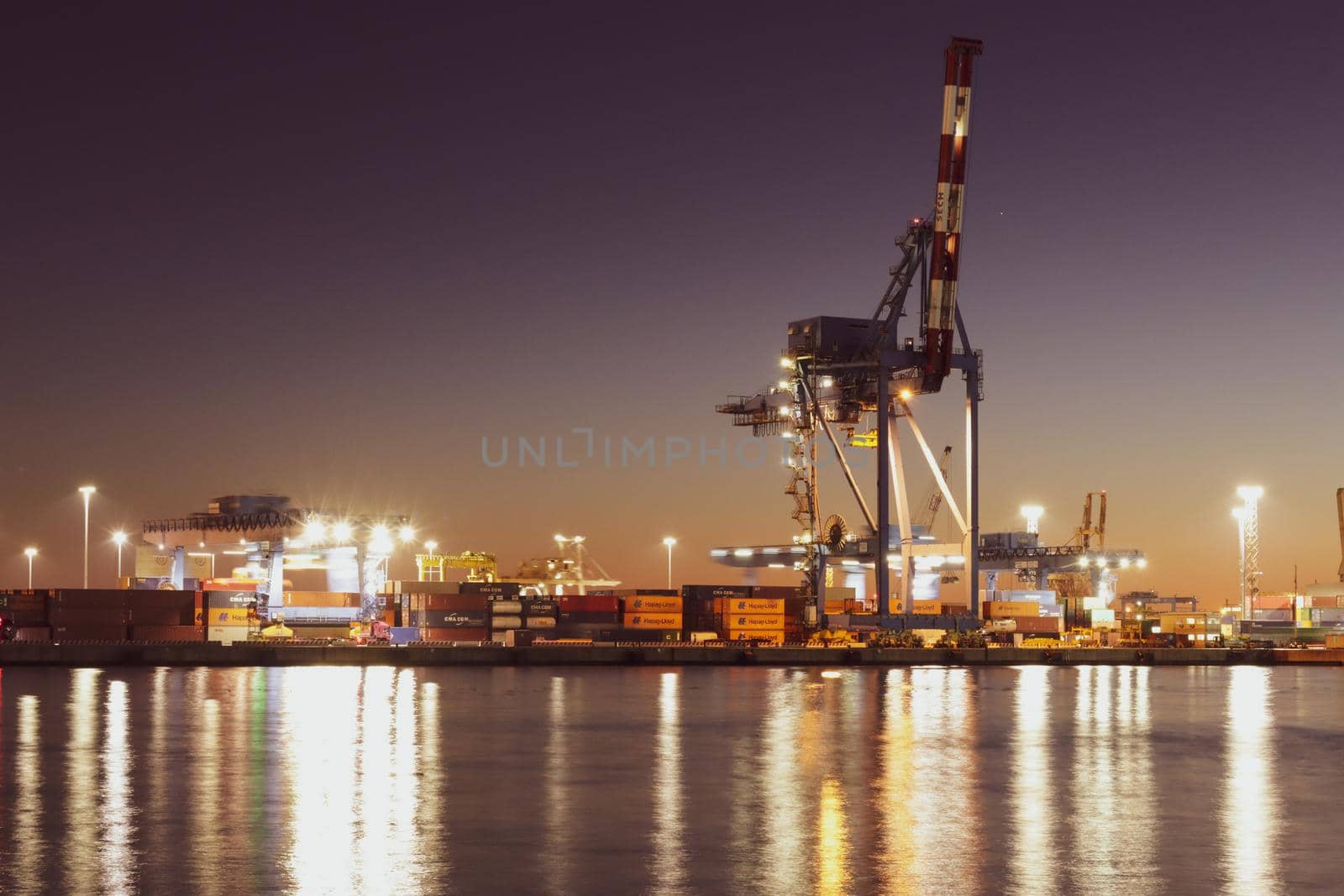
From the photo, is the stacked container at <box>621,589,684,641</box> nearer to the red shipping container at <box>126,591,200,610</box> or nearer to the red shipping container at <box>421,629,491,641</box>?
the red shipping container at <box>421,629,491,641</box>

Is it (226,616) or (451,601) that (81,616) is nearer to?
(226,616)

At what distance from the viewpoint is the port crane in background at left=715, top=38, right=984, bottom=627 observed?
74.6m

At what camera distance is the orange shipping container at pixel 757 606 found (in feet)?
281

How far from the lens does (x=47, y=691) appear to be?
4697cm

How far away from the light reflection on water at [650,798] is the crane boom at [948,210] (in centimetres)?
3470

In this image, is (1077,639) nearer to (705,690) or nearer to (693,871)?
(705,690)

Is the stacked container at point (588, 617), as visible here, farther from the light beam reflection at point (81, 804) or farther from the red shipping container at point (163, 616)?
the light beam reflection at point (81, 804)

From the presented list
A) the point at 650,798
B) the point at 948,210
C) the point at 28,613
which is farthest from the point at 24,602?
the point at 650,798

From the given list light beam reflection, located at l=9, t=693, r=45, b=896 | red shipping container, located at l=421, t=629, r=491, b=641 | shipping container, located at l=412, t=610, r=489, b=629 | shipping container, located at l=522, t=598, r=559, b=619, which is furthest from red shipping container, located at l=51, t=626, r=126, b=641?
light beam reflection, located at l=9, t=693, r=45, b=896

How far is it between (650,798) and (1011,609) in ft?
270

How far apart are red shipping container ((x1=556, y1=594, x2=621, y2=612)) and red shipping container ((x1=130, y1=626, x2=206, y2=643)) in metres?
20.8

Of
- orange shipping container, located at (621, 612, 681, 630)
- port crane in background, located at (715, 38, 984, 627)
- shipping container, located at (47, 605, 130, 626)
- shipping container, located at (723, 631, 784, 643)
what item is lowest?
shipping container, located at (723, 631, 784, 643)

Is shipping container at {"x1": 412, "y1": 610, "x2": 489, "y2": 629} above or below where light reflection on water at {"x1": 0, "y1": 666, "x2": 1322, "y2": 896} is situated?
below

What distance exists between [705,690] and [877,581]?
99.7 feet
